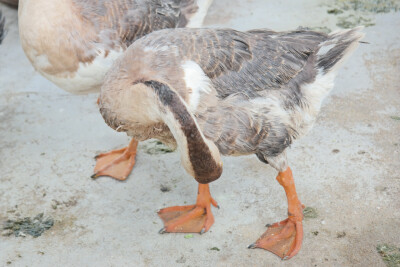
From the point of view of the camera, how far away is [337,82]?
5977mm

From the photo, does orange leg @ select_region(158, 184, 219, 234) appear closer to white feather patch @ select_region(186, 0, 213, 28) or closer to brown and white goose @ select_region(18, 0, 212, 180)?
brown and white goose @ select_region(18, 0, 212, 180)

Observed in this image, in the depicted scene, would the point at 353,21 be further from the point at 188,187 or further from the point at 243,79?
the point at 243,79

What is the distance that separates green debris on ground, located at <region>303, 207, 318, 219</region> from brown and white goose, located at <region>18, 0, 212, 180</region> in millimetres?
2092

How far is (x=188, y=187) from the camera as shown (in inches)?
191

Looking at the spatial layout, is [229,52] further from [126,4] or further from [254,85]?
[126,4]

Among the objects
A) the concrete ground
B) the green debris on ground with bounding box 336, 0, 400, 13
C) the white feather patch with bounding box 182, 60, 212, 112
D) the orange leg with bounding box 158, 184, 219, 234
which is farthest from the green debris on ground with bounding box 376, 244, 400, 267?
A: the green debris on ground with bounding box 336, 0, 400, 13

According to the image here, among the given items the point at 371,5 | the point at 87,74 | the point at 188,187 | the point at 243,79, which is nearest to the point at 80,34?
the point at 87,74

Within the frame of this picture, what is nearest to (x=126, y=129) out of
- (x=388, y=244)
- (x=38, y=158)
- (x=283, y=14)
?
(x=38, y=158)

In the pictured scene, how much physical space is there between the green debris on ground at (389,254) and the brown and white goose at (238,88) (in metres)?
0.62

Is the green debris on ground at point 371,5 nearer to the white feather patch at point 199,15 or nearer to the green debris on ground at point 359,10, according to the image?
the green debris on ground at point 359,10

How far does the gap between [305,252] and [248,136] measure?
1077 mm

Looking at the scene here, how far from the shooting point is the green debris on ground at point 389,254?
3.90m

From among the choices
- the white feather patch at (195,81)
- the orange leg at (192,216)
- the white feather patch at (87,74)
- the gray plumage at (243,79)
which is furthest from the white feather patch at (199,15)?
the orange leg at (192,216)

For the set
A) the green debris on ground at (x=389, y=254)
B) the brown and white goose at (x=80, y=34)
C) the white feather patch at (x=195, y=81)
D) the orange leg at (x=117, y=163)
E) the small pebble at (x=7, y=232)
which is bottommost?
the small pebble at (x=7, y=232)
